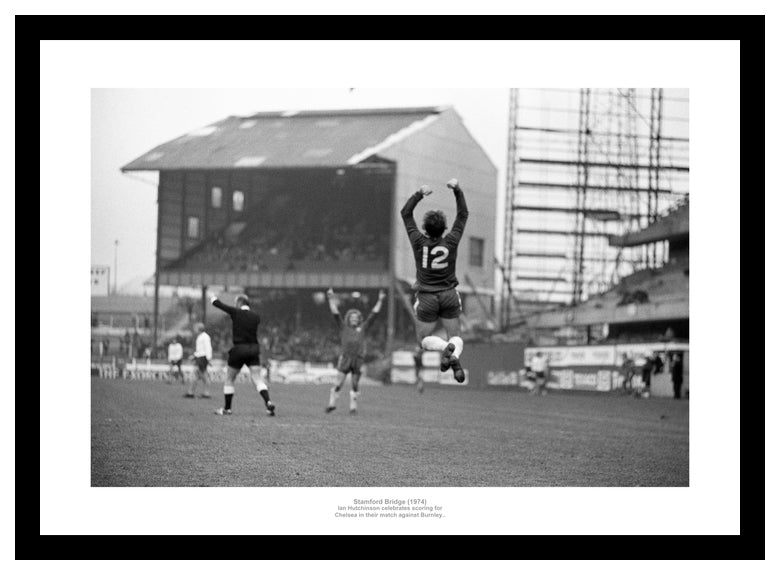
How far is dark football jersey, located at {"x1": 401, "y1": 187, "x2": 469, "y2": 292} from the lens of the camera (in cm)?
929

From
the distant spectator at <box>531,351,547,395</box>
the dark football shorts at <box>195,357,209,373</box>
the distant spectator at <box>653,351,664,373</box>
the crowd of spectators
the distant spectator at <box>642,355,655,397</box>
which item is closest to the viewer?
the dark football shorts at <box>195,357,209,373</box>

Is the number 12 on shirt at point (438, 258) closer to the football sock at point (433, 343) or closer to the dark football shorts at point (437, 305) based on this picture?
the dark football shorts at point (437, 305)

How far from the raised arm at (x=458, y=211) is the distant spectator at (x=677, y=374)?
65.1 feet

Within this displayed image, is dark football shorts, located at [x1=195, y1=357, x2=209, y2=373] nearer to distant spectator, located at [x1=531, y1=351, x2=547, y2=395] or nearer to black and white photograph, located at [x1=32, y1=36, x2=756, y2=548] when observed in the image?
black and white photograph, located at [x1=32, y1=36, x2=756, y2=548]

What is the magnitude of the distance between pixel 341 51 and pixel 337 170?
1039 inches

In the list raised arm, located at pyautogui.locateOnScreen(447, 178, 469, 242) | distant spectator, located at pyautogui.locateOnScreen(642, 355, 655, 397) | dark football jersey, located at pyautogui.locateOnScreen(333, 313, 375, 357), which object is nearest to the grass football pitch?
dark football jersey, located at pyautogui.locateOnScreen(333, 313, 375, 357)

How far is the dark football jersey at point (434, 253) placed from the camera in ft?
30.5

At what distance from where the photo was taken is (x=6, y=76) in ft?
33.9

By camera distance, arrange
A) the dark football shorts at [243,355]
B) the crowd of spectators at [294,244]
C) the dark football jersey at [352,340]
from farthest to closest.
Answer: the crowd of spectators at [294,244] < the dark football jersey at [352,340] < the dark football shorts at [243,355]

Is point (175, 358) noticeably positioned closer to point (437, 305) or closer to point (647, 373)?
point (647, 373)

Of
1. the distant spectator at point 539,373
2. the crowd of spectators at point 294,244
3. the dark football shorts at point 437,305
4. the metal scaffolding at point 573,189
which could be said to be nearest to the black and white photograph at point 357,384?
the dark football shorts at point 437,305

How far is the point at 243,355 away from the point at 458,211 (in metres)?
7.75

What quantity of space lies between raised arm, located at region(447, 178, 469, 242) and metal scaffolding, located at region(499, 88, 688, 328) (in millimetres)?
28503

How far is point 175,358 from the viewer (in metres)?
28.6
